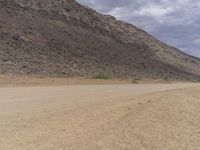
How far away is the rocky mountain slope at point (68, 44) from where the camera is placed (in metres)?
61.7

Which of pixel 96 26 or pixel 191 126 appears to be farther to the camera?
pixel 96 26

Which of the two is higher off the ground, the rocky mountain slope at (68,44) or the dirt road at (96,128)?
the rocky mountain slope at (68,44)

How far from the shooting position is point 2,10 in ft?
239

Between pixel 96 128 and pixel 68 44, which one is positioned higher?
pixel 68 44

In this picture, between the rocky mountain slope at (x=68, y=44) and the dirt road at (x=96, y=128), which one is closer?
the dirt road at (x=96, y=128)

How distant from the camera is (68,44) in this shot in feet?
244

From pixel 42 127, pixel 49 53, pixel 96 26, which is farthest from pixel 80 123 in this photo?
pixel 96 26

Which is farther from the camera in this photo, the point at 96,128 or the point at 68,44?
the point at 68,44

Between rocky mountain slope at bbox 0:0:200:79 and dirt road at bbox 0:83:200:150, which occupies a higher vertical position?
rocky mountain slope at bbox 0:0:200:79

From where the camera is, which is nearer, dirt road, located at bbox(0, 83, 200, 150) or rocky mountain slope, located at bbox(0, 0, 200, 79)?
dirt road, located at bbox(0, 83, 200, 150)

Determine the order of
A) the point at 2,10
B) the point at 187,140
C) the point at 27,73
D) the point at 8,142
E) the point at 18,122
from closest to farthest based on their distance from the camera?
the point at 8,142 < the point at 187,140 < the point at 18,122 < the point at 27,73 < the point at 2,10

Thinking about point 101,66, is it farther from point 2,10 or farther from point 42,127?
point 42,127

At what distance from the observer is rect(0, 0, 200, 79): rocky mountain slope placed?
202 ft

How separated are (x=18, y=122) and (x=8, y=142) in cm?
295
